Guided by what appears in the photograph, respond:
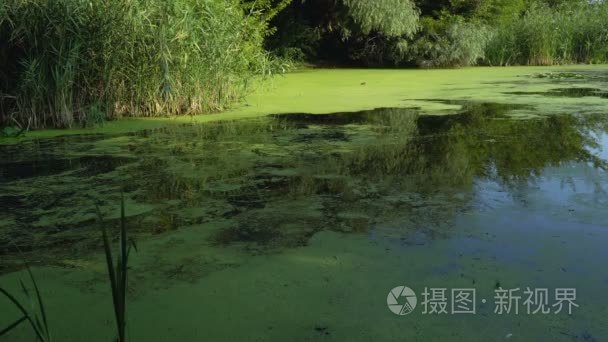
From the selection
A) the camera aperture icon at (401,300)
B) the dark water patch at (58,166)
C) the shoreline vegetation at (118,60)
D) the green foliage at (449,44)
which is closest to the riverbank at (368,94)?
the shoreline vegetation at (118,60)

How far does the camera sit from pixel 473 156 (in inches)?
139

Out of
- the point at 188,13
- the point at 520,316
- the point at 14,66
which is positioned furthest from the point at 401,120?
the point at 520,316

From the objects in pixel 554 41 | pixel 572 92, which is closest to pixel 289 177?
pixel 572 92

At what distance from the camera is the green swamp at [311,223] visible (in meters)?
1.60

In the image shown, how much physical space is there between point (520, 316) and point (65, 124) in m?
4.01

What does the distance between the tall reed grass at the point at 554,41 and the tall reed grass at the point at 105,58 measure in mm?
7655

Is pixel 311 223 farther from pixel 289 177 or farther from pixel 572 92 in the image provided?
pixel 572 92

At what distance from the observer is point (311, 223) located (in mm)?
2398

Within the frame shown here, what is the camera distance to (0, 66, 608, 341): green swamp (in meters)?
1.60

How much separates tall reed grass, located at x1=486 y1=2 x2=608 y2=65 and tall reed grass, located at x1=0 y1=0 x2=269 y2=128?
7.65 m

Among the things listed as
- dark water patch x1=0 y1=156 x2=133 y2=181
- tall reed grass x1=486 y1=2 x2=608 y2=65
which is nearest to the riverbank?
dark water patch x1=0 y1=156 x2=133 y2=181

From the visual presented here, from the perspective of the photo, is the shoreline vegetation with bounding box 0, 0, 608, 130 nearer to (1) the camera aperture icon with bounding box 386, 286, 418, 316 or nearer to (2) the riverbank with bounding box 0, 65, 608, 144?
(2) the riverbank with bounding box 0, 65, 608, 144

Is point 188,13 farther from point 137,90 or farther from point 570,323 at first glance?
point 570,323

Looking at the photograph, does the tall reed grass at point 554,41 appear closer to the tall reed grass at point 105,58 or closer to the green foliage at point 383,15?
the green foliage at point 383,15
